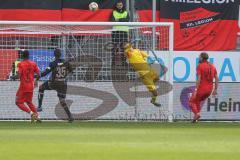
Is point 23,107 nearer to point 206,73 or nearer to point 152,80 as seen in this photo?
point 152,80

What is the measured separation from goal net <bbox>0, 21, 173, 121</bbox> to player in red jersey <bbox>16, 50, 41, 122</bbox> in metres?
0.94

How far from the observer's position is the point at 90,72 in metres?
20.2

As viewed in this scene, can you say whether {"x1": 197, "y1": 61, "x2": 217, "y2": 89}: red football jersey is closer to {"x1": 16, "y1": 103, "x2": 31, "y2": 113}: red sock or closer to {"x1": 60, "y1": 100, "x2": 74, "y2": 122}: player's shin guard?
{"x1": 60, "y1": 100, "x2": 74, "y2": 122}: player's shin guard

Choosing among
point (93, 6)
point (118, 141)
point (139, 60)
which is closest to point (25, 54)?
point (139, 60)

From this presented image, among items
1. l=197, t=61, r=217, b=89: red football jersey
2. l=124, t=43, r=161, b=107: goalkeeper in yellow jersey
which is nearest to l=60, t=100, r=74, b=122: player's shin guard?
l=124, t=43, r=161, b=107: goalkeeper in yellow jersey

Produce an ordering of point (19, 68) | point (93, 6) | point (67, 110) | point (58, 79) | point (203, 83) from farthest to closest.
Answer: point (93, 6), point (203, 83), point (58, 79), point (67, 110), point (19, 68)

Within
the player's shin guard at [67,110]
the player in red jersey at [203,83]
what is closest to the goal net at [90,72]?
the player's shin guard at [67,110]

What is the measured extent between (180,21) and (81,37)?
4.90 meters

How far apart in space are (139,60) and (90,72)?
1.40 metres

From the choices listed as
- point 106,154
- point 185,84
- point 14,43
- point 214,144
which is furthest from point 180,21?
point 106,154

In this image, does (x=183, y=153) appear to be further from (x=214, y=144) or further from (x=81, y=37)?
(x=81, y=37)

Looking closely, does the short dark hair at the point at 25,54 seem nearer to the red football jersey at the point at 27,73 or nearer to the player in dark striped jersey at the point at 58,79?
the red football jersey at the point at 27,73

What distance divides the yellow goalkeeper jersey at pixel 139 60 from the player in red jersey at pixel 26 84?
2.76m

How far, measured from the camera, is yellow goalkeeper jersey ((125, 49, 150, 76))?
66.4ft
